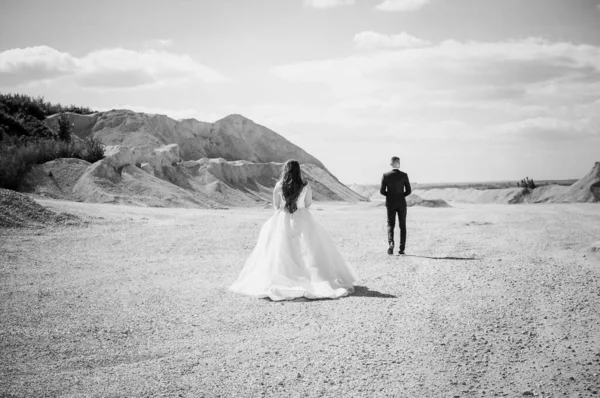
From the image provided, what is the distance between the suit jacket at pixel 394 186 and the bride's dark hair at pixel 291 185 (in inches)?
147

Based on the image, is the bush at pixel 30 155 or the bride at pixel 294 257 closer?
the bride at pixel 294 257

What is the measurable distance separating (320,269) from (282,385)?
3.50 m

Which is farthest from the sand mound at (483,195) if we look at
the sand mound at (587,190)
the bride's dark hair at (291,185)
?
the bride's dark hair at (291,185)

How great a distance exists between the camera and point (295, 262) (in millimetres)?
7621

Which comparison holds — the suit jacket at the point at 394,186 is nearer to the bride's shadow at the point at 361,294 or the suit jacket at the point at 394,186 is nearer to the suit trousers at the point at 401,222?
the suit trousers at the point at 401,222

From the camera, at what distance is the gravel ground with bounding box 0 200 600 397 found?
4.23m

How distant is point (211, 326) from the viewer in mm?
5883

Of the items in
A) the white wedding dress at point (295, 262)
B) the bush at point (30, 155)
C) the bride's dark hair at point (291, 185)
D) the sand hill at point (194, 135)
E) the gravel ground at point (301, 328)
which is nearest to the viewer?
the gravel ground at point (301, 328)

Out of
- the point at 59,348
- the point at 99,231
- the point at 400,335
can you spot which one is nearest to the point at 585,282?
the point at 400,335

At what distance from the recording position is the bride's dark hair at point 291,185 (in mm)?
7816

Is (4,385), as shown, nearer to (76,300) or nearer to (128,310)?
(128,310)

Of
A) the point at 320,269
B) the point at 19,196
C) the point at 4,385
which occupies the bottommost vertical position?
the point at 4,385

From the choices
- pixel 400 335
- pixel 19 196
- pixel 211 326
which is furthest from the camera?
pixel 19 196

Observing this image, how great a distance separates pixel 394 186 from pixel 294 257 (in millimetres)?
4291
